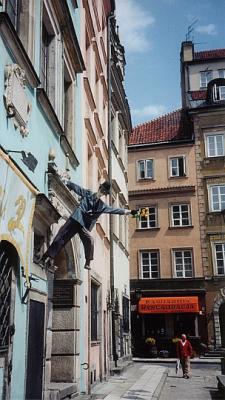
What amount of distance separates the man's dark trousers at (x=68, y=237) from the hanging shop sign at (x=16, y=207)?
1.18 m

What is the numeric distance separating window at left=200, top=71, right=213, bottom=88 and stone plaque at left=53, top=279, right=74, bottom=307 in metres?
31.8

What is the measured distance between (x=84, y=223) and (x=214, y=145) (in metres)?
26.6

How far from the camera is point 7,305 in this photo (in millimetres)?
6793

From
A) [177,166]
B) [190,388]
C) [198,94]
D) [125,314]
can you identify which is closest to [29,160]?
[190,388]

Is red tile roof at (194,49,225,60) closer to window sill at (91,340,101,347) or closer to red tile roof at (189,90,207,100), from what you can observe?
red tile roof at (189,90,207,100)

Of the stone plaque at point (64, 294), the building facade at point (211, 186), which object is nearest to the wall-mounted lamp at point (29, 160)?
the stone plaque at point (64, 294)

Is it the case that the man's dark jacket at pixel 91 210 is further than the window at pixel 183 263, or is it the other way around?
the window at pixel 183 263

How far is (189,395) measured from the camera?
45.1ft

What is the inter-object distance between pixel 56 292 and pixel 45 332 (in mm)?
2581

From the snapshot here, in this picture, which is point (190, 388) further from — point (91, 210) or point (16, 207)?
point (16, 207)

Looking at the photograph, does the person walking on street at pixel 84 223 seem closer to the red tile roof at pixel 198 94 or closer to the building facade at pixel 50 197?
the building facade at pixel 50 197

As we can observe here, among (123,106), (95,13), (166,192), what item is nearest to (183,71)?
(166,192)

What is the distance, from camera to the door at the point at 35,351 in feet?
25.1

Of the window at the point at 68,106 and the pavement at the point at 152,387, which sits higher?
the window at the point at 68,106
